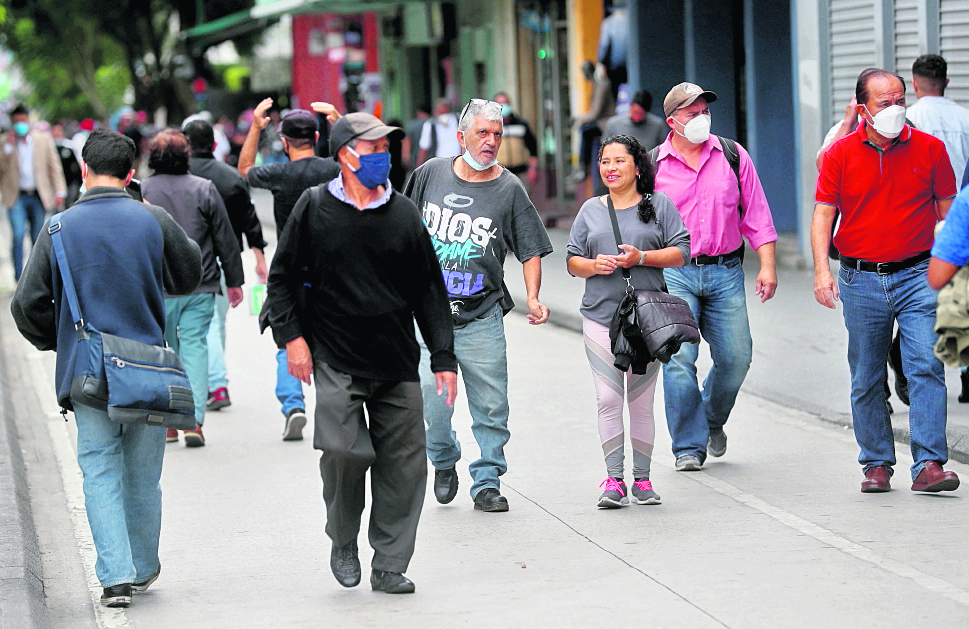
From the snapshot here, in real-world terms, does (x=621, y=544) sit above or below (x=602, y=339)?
below

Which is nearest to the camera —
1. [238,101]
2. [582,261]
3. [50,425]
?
[582,261]

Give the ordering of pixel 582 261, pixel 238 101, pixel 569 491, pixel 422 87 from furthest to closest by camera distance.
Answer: pixel 238 101 < pixel 422 87 < pixel 569 491 < pixel 582 261

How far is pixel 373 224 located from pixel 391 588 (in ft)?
4.49

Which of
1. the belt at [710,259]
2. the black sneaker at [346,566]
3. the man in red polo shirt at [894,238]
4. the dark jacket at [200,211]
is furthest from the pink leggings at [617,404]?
the dark jacket at [200,211]

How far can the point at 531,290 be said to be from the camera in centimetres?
705

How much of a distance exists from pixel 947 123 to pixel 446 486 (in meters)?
4.05

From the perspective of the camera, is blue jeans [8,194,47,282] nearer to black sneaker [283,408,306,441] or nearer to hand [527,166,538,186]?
hand [527,166,538,186]

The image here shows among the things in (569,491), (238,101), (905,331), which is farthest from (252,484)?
(238,101)

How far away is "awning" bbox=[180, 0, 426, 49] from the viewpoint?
3133 centimetres

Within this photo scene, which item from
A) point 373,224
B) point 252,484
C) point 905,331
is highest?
point 373,224

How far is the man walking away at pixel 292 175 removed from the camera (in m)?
9.00

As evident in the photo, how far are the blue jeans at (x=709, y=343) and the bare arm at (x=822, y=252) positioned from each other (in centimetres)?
57

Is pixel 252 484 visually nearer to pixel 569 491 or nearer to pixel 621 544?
pixel 569 491

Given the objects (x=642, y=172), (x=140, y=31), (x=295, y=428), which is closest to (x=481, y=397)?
(x=642, y=172)
